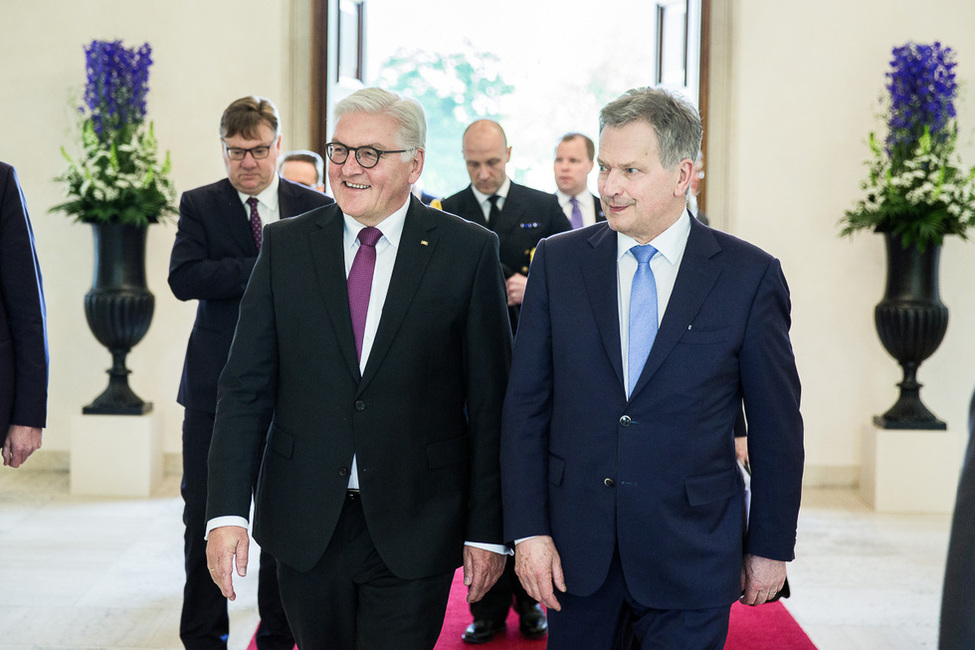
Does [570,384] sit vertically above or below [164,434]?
above

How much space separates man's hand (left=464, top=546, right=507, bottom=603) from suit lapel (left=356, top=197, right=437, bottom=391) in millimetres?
475

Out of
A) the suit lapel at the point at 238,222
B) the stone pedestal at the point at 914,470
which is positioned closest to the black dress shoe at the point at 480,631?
the suit lapel at the point at 238,222

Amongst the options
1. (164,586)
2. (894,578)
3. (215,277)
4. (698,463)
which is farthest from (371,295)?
(894,578)

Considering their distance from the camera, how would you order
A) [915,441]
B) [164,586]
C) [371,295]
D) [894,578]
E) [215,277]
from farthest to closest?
1. [915,441]
2. [894,578]
3. [164,586]
4. [215,277]
5. [371,295]

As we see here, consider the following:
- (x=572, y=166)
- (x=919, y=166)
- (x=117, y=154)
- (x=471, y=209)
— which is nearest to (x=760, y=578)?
(x=471, y=209)

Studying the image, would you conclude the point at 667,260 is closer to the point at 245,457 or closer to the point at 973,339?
the point at 245,457

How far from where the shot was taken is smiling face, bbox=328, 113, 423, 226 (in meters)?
2.42

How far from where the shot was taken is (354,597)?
2.43 m

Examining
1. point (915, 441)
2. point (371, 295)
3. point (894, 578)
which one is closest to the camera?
point (371, 295)

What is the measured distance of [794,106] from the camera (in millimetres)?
7031

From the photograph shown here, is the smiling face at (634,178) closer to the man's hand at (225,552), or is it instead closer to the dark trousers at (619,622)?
the dark trousers at (619,622)

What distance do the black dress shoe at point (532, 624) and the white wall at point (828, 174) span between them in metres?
3.59

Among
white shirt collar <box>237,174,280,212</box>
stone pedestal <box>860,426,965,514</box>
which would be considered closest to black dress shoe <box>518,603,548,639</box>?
white shirt collar <box>237,174,280,212</box>

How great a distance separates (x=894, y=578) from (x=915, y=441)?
1.63 meters
